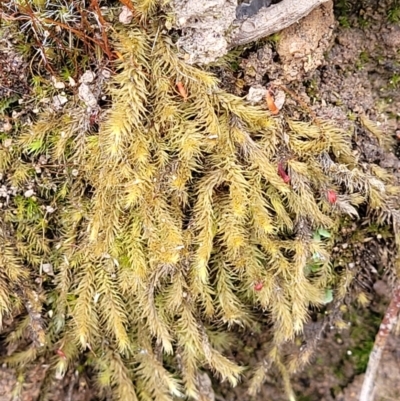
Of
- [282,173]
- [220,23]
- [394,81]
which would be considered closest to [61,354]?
[282,173]

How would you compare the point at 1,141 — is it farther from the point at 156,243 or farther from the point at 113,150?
the point at 156,243

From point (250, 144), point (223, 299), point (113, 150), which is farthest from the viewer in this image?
point (223, 299)

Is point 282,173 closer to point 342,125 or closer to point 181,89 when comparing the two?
point 342,125

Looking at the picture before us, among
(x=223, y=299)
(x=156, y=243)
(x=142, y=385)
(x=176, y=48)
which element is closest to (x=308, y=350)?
(x=223, y=299)

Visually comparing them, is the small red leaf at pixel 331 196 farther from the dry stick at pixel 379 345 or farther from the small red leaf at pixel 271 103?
the dry stick at pixel 379 345

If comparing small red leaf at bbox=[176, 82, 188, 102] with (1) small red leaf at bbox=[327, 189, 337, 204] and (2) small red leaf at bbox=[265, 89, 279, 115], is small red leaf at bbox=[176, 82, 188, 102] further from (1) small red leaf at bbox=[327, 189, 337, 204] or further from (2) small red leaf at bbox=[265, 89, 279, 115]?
(1) small red leaf at bbox=[327, 189, 337, 204]

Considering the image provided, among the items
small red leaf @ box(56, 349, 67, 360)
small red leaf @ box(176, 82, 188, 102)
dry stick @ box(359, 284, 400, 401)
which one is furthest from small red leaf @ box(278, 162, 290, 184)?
small red leaf @ box(56, 349, 67, 360)
